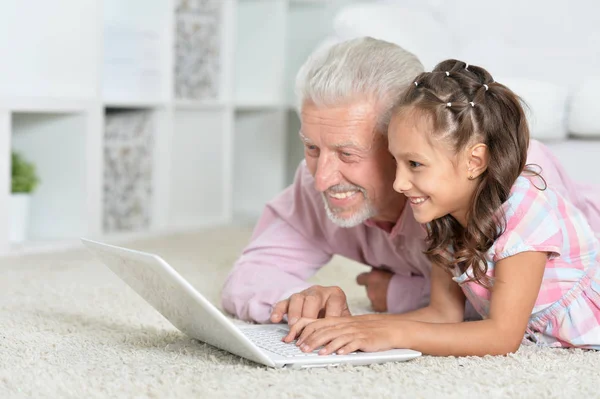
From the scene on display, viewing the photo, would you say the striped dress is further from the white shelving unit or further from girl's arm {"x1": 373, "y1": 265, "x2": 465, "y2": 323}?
the white shelving unit

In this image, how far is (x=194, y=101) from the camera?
286 centimetres

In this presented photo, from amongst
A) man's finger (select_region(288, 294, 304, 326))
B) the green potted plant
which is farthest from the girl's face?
the green potted plant

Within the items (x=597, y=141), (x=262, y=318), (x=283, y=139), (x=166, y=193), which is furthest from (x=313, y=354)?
(x=283, y=139)

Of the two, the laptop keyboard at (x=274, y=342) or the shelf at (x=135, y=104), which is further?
the shelf at (x=135, y=104)

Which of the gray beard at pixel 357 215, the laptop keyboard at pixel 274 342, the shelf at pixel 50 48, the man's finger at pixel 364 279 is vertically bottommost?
the laptop keyboard at pixel 274 342

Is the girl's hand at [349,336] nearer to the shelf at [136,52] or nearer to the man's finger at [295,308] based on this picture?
the man's finger at [295,308]

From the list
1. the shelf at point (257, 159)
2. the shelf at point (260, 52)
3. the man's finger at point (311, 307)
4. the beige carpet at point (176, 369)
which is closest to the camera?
the beige carpet at point (176, 369)

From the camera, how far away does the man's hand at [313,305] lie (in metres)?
1.31

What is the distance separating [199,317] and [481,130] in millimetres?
437

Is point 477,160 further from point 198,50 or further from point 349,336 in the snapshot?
point 198,50

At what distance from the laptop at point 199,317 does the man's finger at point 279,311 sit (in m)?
0.11

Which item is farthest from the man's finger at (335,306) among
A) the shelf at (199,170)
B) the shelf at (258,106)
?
the shelf at (258,106)

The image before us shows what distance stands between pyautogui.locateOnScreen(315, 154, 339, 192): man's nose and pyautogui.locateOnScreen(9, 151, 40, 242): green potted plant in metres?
1.22

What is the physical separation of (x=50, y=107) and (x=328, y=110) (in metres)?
1.19
